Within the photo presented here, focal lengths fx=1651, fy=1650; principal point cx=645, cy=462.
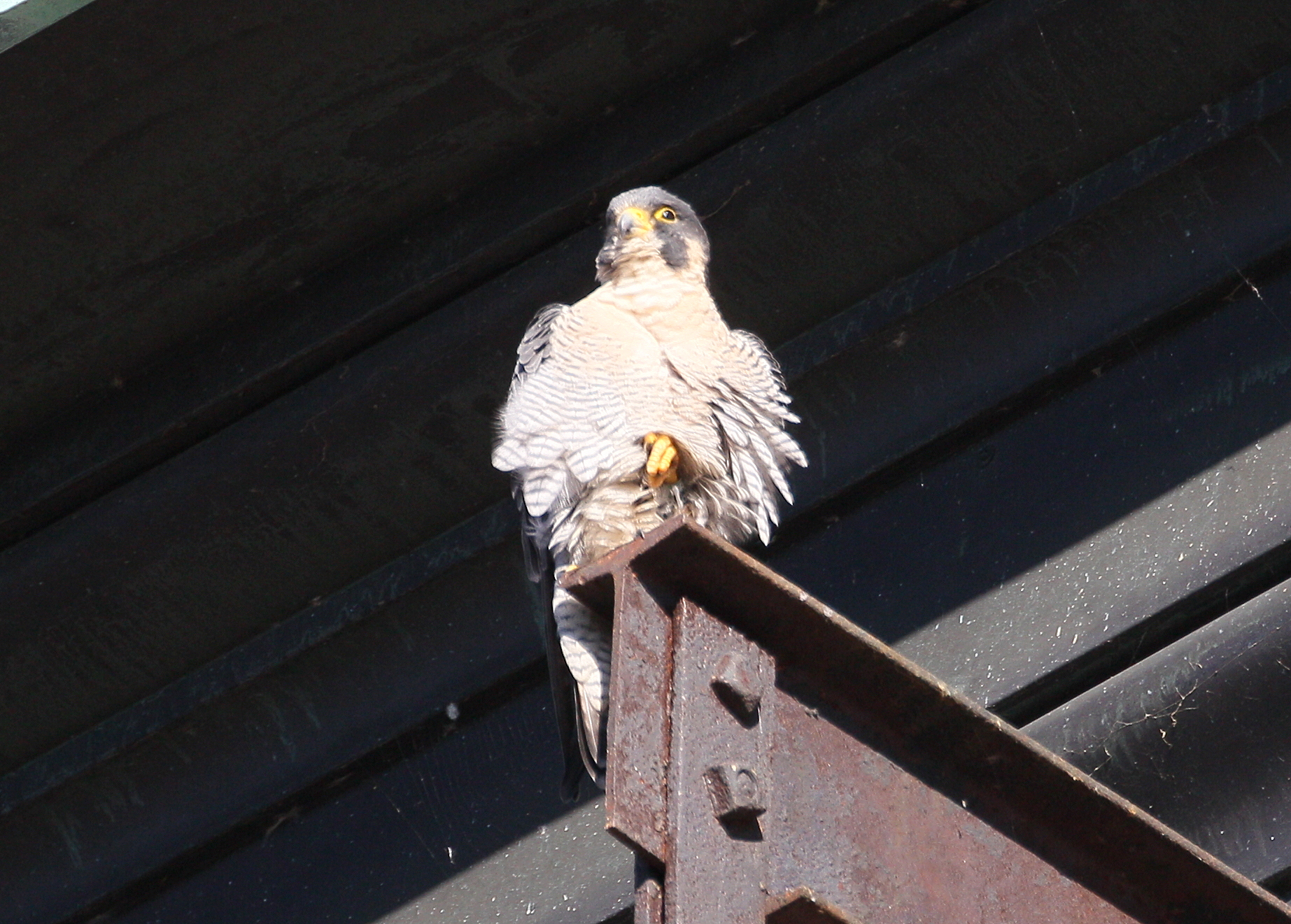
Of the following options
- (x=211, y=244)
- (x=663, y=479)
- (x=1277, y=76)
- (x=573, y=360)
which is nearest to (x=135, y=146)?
(x=211, y=244)

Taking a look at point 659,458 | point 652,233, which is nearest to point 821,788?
point 659,458

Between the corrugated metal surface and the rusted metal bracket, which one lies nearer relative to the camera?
the rusted metal bracket

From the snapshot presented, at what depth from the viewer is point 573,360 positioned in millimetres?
3375

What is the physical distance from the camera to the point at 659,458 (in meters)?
3.26

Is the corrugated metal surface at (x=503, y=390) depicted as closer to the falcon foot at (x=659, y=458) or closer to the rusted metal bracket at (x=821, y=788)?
the falcon foot at (x=659, y=458)

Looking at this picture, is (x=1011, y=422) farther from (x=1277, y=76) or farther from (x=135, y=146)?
(x=135, y=146)

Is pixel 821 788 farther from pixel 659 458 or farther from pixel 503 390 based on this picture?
pixel 503 390

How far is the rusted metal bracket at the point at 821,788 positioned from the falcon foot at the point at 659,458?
1.42m

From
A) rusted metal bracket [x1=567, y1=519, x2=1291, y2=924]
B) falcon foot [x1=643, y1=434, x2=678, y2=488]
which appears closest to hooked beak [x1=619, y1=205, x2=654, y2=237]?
falcon foot [x1=643, y1=434, x2=678, y2=488]

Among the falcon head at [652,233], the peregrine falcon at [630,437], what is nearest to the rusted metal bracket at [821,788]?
the peregrine falcon at [630,437]

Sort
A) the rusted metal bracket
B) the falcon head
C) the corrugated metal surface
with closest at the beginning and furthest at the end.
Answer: the rusted metal bracket, the corrugated metal surface, the falcon head

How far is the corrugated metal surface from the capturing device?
322 cm

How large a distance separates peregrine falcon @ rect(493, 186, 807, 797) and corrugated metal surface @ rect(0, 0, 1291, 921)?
16cm

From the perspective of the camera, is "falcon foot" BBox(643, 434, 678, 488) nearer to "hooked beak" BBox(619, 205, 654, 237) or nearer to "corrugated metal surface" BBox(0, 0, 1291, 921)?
"corrugated metal surface" BBox(0, 0, 1291, 921)
